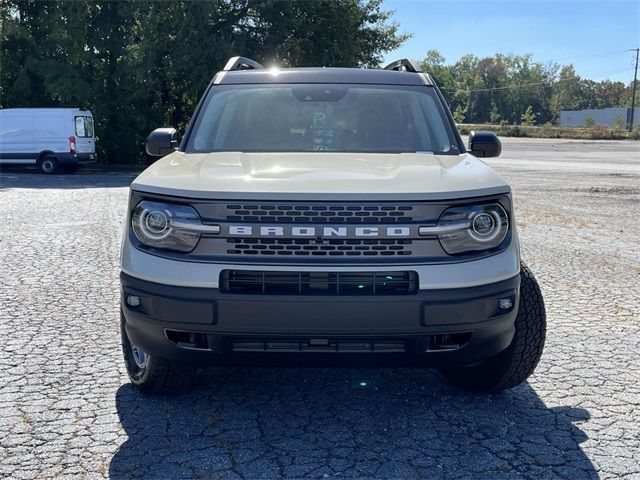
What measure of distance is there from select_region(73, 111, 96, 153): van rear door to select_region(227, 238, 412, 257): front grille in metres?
23.3

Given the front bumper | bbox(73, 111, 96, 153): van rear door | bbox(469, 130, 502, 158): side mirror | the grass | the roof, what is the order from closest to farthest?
the front bumper
bbox(469, 130, 502, 158): side mirror
the roof
bbox(73, 111, 96, 153): van rear door
the grass

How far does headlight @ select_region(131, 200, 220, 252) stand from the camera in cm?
316

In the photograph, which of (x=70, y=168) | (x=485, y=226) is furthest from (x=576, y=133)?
(x=485, y=226)

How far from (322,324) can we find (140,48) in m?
25.1

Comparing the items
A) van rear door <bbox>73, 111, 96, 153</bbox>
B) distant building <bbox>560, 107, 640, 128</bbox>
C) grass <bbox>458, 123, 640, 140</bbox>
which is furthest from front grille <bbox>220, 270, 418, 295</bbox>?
distant building <bbox>560, 107, 640, 128</bbox>

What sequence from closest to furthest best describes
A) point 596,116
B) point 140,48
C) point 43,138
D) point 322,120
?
point 322,120
point 43,138
point 140,48
point 596,116

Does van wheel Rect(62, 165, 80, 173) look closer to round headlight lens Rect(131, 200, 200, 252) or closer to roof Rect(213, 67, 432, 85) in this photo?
roof Rect(213, 67, 432, 85)

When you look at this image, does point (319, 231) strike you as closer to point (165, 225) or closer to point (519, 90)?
point (165, 225)

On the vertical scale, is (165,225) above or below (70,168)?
above

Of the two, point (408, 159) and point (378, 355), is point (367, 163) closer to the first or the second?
point (408, 159)

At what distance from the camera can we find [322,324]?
304cm

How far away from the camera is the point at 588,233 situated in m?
10.4

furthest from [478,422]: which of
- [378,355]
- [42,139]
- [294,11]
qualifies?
[294,11]

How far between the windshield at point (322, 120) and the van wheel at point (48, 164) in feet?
71.7
